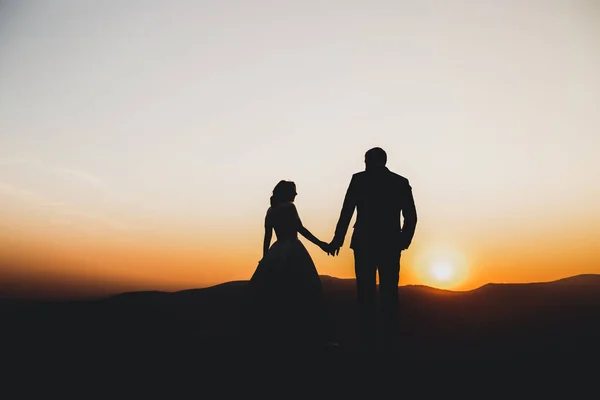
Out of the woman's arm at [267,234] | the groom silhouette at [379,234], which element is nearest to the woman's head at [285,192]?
the woman's arm at [267,234]

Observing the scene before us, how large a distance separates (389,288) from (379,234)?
0.78 meters

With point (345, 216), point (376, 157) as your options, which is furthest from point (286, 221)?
point (376, 157)

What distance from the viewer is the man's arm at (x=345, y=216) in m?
6.39

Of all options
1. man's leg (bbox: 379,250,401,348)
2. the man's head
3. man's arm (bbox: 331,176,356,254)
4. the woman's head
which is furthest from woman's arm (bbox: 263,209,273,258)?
man's leg (bbox: 379,250,401,348)

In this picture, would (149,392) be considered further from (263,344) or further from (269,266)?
(269,266)

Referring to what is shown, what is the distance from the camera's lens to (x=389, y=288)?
19.4 ft

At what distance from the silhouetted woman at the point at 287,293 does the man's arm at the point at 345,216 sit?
0.50 m

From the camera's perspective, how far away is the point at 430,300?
17.3 meters

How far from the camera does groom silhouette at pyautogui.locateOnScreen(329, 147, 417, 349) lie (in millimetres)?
5887

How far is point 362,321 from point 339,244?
1.52 meters

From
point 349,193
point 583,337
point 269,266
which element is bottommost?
point 583,337

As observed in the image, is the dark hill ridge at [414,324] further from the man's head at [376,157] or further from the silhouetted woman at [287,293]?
the man's head at [376,157]

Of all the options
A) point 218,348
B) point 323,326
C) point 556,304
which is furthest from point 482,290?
point 218,348

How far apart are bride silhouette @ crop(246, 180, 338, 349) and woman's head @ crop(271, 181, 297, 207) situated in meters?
0.20
